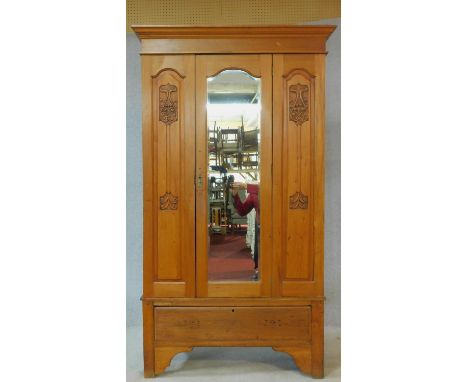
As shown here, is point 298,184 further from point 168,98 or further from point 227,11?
point 227,11

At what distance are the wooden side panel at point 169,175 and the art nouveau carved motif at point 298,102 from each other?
26.2 inches

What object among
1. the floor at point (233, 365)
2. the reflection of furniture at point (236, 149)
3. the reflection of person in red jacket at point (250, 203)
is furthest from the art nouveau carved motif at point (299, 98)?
the floor at point (233, 365)

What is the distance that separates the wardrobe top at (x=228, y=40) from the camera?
2.34 metres

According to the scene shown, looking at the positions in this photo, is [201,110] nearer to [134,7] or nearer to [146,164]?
[146,164]

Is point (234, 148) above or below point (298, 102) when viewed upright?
below

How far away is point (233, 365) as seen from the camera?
8.50 feet

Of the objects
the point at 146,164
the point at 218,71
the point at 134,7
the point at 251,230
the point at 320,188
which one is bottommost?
the point at 251,230

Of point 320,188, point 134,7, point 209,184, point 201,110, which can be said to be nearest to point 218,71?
point 201,110

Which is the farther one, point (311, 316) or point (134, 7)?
point (134, 7)

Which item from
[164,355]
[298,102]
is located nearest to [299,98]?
[298,102]

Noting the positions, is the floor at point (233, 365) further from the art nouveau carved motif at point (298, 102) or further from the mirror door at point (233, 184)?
the art nouveau carved motif at point (298, 102)

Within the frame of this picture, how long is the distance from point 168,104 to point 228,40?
1.91ft

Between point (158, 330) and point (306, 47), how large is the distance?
214 cm

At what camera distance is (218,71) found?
236cm
